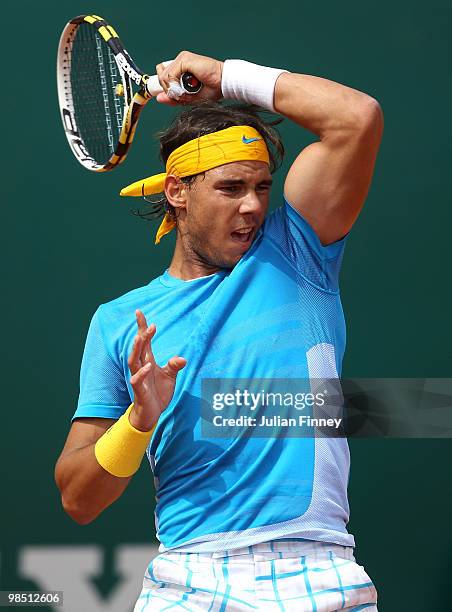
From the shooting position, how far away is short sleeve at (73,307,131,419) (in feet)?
9.05

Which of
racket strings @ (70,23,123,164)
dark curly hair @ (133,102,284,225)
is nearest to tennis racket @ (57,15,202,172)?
racket strings @ (70,23,123,164)

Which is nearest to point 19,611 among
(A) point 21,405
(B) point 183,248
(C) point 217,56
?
(A) point 21,405

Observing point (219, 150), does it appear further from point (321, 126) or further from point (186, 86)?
point (321, 126)

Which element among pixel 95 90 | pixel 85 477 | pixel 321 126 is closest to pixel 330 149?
pixel 321 126

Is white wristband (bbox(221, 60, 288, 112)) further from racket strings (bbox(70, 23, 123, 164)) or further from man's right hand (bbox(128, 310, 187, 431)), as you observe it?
racket strings (bbox(70, 23, 123, 164))

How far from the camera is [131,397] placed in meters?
2.78

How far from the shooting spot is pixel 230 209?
2744mm

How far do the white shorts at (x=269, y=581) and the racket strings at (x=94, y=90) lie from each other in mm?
1259

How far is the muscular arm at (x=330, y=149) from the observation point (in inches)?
102

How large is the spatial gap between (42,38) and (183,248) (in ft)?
5.05

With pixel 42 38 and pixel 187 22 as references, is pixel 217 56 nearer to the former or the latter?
pixel 187 22

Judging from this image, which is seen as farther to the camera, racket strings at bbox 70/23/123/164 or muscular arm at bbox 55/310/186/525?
racket strings at bbox 70/23/123/164
